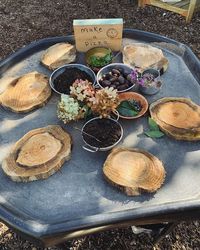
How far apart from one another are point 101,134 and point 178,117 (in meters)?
0.48

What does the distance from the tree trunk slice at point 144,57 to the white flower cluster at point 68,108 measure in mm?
626

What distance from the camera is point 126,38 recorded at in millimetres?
2541

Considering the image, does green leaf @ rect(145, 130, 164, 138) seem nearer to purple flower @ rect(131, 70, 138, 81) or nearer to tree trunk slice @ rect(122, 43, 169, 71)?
purple flower @ rect(131, 70, 138, 81)

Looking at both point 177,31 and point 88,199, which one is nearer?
point 88,199

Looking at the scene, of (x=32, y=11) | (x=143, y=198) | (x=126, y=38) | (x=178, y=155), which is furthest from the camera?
(x=32, y=11)

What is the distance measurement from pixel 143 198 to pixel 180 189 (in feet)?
0.66

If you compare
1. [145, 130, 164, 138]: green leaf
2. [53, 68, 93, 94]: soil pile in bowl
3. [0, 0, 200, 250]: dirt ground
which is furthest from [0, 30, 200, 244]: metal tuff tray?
[0, 0, 200, 250]: dirt ground

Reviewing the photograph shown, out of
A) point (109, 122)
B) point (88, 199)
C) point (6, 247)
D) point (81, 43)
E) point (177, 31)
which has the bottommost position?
point (6, 247)

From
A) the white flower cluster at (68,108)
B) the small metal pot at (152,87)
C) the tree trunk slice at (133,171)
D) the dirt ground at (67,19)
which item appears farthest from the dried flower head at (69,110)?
the dirt ground at (67,19)

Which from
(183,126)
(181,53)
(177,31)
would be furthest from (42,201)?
(177,31)

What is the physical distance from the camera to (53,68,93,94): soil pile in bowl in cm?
207

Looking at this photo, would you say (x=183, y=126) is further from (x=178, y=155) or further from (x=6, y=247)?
(x=6, y=247)

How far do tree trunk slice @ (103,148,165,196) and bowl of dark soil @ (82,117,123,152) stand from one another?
0.06m

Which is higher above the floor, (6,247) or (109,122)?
(109,122)
